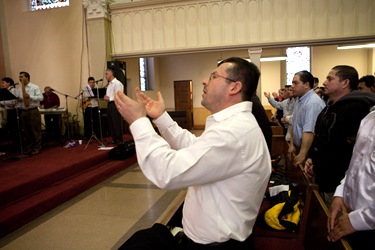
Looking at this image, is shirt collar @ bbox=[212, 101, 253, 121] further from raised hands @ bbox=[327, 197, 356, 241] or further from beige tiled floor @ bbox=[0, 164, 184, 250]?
beige tiled floor @ bbox=[0, 164, 184, 250]

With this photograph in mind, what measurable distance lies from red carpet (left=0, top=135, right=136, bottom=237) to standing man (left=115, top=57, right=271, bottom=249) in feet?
8.51

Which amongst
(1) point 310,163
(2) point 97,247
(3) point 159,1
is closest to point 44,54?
(3) point 159,1

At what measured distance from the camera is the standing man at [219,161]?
1011 millimetres

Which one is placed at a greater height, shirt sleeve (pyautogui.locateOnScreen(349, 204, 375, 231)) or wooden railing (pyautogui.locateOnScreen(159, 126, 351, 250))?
shirt sleeve (pyautogui.locateOnScreen(349, 204, 375, 231))

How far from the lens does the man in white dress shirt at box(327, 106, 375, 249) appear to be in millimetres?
1215

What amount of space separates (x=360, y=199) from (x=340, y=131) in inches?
31.1

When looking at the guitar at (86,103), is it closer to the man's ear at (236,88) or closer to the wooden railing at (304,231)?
the wooden railing at (304,231)

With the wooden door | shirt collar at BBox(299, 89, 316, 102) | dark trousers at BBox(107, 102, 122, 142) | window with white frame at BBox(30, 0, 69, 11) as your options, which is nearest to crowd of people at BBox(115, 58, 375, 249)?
shirt collar at BBox(299, 89, 316, 102)

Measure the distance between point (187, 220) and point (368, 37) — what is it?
6536mm

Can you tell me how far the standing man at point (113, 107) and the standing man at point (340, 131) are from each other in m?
4.11

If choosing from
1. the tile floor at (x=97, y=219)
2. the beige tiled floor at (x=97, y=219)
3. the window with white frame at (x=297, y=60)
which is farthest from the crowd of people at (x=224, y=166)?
the window with white frame at (x=297, y=60)

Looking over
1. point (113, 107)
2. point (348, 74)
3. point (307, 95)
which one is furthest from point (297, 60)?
point (348, 74)

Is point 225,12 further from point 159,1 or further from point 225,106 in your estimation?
point 225,106

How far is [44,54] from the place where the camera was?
7738 millimetres
